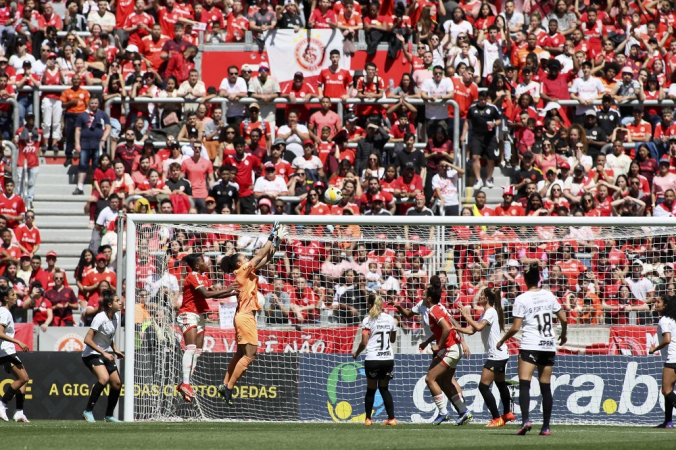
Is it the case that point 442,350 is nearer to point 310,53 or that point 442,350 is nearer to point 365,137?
point 365,137

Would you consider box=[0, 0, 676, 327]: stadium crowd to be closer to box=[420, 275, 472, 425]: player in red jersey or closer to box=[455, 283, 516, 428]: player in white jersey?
box=[455, 283, 516, 428]: player in white jersey

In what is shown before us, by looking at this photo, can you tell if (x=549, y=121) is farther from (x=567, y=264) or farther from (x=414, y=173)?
(x=567, y=264)

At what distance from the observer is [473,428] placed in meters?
13.9

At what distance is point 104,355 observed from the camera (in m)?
14.9

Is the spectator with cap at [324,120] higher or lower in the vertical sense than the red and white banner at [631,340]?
higher

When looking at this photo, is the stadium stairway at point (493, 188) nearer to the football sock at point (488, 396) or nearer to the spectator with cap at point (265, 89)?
the spectator with cap at point (265, 89)

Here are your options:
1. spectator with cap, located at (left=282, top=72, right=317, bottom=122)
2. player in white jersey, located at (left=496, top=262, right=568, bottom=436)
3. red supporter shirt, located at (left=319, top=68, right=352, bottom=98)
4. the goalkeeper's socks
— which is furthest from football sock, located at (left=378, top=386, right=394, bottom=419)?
red supporter shirt, located at (left=319, top=68, right=352, bottom=98)

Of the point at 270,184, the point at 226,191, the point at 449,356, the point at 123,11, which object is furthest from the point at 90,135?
the point at 449,356

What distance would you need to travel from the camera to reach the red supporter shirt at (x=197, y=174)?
66.2 ft

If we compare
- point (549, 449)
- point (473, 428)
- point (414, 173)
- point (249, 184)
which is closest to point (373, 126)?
point (414, 173)

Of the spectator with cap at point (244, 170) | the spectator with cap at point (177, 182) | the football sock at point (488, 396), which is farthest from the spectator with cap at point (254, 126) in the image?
the football sock at point (488, 396)

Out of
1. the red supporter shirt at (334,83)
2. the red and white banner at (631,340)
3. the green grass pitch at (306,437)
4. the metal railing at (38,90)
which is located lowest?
the green grass pitch at (306,437)

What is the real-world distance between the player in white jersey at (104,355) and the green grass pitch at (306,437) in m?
0.87

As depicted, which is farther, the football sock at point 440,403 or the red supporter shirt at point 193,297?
the red supporter shirt at point 193,297
